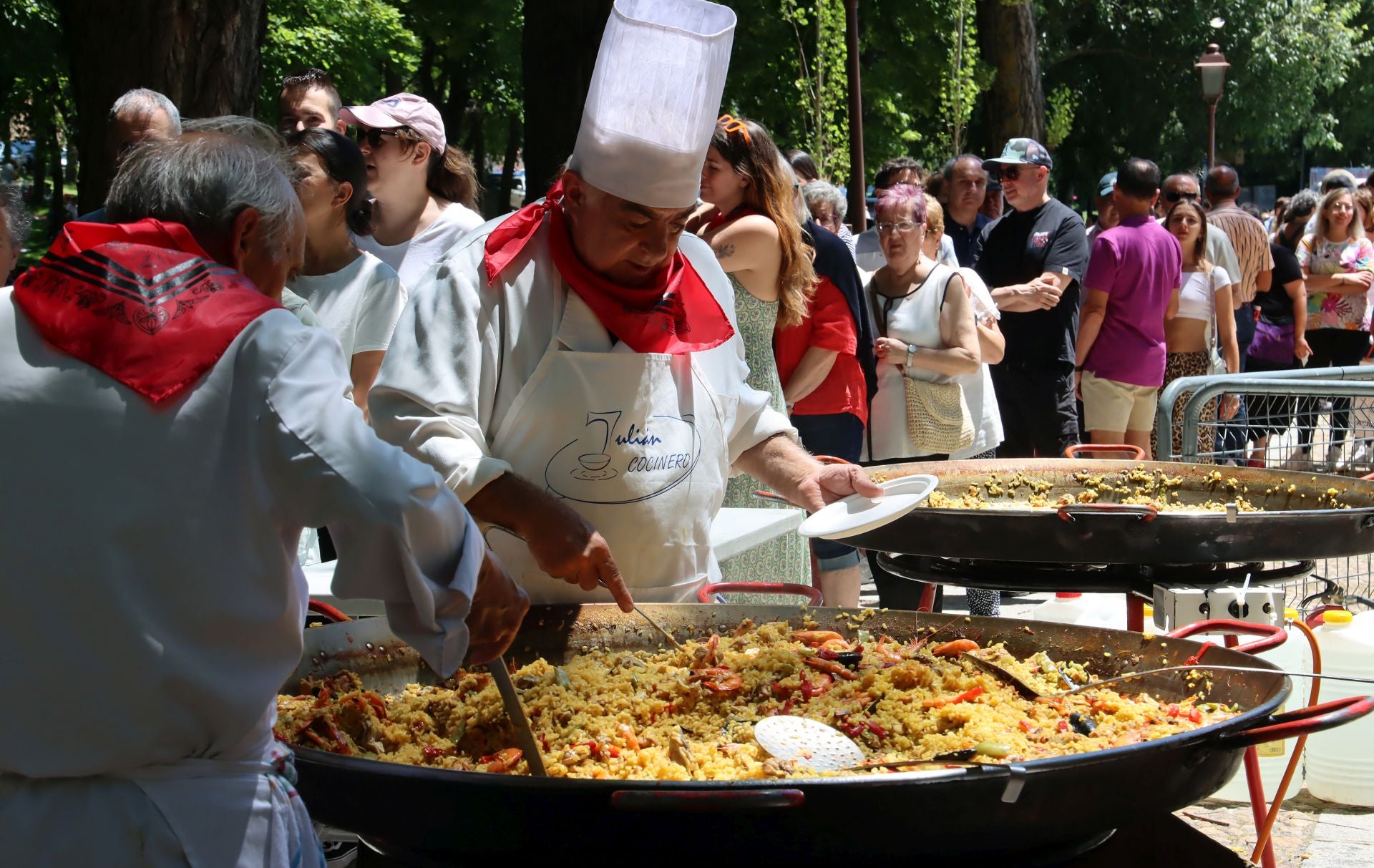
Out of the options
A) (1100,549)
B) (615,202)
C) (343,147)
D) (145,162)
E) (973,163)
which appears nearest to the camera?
(145,162)

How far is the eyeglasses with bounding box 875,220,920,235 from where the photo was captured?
5.71 metres

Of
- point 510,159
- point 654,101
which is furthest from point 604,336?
point 510,159

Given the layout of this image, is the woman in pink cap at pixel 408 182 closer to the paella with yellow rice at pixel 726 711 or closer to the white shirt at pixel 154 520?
the paella with yellow rice at pixel 726 711

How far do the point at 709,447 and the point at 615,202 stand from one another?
51 centimetres

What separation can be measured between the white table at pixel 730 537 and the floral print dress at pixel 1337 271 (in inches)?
266

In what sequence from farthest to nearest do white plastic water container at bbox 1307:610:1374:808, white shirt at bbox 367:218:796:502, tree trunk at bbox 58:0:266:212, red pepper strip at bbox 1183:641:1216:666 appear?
tree trunk at bbox 58:0:266:212 → white plastic water container at bbox 1307:610:1374:808 → white shirt at bbox 367:218:796:502 → red pepper strip at bbox 1183:641:1216:666

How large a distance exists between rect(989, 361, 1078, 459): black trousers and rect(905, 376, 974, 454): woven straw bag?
890 millimetres

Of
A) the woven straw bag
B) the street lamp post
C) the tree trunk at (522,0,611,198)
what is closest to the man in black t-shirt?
the woven straw bag

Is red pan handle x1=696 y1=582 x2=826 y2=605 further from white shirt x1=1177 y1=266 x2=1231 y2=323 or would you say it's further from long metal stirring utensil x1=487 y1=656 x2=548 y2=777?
white shirt x1=1177 y1=266 x2=1231 y2=323

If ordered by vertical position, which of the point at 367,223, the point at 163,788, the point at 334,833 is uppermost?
the point at 367,223

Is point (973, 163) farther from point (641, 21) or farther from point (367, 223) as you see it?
point (641, 21)

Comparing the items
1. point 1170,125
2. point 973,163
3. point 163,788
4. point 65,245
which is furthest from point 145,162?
point 1170,125

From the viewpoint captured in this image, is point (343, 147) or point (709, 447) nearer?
point (709, 447)

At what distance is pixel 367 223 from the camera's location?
4.42 metres
